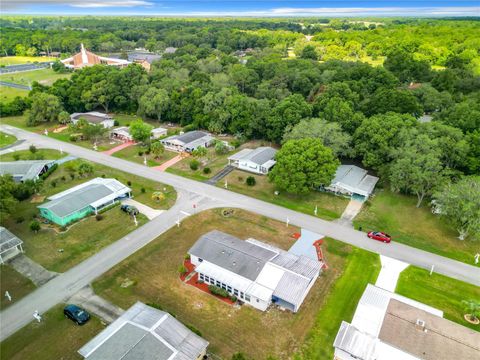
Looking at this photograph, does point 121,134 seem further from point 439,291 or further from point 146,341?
point 439,291

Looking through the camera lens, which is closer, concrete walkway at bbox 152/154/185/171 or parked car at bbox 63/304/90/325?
parked car at bbox 63/304/90/325

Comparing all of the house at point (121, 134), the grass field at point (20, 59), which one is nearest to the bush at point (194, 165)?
the house at point (121, 134)

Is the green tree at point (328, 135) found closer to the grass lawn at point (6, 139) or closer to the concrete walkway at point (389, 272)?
the concrete walkway at point (389, 272)

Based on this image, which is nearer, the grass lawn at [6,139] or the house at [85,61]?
the grass lawn at [6,139]

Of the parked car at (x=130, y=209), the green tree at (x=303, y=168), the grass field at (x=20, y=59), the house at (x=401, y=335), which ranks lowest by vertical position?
the parked car at (x=130, y=209)

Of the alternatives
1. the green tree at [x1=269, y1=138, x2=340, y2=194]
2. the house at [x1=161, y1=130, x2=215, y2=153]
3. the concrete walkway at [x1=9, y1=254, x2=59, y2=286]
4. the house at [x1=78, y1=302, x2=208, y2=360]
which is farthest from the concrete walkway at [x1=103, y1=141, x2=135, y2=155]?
the house at [x1=78, y1=302, x2=208, y2=360]

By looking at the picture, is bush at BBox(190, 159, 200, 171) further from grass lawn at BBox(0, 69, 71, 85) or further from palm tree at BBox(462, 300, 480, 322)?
grass lawn at BBox(0, 69, 71, 85)
